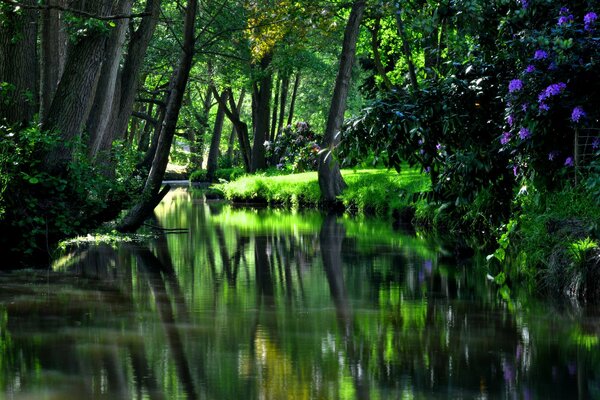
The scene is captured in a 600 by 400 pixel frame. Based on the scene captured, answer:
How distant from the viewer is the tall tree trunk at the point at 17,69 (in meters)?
13.4

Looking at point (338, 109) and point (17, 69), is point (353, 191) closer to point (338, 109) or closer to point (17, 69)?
point (338, 109)

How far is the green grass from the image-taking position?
941 inches

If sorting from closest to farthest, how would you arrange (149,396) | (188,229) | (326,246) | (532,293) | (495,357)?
(149,396), (495,357), (532,293), (326,246), (188,229)

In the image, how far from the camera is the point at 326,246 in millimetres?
16109

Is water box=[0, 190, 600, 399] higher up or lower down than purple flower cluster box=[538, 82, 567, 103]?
lower down

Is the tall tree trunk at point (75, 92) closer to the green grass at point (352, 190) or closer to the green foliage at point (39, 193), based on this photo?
the green foliage at point (39, 193)

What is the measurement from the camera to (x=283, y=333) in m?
7.89

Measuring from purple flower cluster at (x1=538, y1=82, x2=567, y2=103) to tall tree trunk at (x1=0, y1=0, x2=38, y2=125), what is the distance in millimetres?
7188

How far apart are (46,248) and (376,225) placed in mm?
9567

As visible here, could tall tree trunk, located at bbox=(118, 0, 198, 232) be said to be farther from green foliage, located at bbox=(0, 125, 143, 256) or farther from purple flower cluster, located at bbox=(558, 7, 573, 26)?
purple flower cluster, located at bbox=(558, 7, 573, 26)

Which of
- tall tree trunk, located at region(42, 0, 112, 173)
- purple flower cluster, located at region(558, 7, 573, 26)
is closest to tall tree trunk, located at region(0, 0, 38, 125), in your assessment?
tall tree trunk, located at region(42, 0, 112, 173)

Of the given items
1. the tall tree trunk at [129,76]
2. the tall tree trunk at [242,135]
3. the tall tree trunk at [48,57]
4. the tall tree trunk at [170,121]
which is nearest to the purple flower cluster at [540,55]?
the tall tree trunk at [48,57]

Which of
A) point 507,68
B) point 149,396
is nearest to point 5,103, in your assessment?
point 507,68

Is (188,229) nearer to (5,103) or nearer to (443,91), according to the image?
(5,103)
